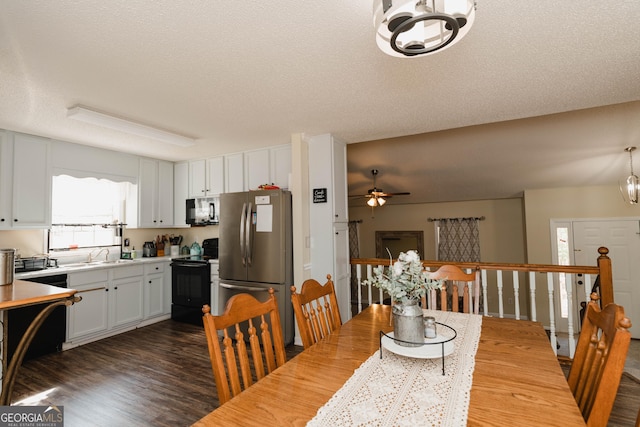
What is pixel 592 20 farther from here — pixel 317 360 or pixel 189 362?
pixel 189 362

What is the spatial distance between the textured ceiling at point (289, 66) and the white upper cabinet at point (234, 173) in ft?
3.14

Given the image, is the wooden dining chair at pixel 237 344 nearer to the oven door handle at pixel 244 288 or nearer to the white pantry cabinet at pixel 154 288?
the oven door handle at pixel 244 288

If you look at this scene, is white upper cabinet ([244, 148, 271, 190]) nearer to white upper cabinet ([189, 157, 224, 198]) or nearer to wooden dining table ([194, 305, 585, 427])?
white upper cabinet ([189, 157, 224, 198])

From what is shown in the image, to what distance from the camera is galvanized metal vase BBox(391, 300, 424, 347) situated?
127 centimetres

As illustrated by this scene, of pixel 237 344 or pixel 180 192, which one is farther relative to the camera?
pixel 180 192

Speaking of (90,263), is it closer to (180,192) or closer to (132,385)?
(180,192)

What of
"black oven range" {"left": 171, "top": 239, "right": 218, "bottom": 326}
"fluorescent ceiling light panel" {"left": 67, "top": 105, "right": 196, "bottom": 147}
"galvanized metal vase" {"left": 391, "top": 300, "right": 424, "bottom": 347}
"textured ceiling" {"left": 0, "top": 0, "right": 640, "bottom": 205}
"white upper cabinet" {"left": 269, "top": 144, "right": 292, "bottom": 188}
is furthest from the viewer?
"black oven range" {"left": 171, "top": 239, "right": 218, "bottom": 326}

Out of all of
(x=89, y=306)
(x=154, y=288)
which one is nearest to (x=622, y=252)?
(x=154, y=288)

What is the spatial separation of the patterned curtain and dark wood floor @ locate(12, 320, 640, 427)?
3847 millimetres

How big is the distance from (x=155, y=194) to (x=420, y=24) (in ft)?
14.3

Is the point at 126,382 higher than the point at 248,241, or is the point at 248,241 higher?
the point at 248,241

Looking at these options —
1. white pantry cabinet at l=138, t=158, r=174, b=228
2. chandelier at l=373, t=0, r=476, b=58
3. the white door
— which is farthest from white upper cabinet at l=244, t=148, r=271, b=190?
the white door

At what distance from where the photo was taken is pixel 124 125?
2896mm

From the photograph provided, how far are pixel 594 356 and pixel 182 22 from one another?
218 cm
